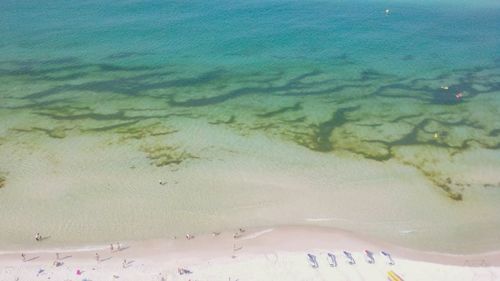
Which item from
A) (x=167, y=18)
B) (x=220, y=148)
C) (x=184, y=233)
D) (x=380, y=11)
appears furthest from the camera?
(x=380, y=11)

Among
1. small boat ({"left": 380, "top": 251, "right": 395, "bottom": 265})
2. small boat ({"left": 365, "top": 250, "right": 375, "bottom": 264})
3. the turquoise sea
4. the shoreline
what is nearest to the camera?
small boat ({"left": 380, "top": 251, "right": 395, "bottom": 265})

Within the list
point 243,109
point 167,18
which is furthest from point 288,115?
point 167,18

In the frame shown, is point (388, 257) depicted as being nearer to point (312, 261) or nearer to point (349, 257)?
point (349, 257)

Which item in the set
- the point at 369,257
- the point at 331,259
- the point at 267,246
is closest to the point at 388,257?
the point at 369,257

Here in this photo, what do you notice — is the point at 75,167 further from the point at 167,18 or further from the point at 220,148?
the point at 167,18

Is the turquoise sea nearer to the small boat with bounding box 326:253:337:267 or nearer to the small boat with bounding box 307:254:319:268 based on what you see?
the small boat with bounding box 307:254:319:268

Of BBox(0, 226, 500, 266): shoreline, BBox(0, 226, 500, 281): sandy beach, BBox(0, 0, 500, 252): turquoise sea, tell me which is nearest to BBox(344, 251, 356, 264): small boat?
BBox(0, 226, 500, 281): sandy beach
